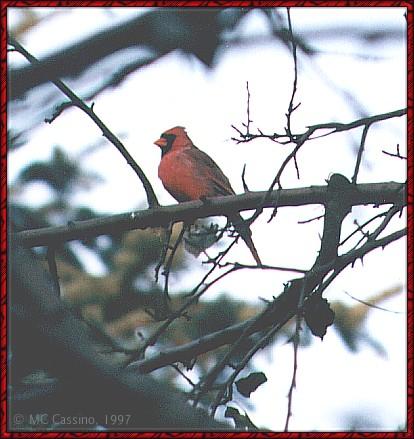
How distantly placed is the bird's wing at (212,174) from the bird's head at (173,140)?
0.65ft

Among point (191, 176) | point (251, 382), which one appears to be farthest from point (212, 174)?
point (251, 382)

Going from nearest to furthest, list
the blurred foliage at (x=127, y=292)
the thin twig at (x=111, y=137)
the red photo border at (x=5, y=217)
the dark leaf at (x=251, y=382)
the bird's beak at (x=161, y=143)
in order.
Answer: the red photo border at (x=5, y=217) < the thin twig at (x=111, y=137) < the dark leaf at (x=251, y=382) < the bird's beak at (x=161, y=143) < the blurred foliage at (x=127, y=292)

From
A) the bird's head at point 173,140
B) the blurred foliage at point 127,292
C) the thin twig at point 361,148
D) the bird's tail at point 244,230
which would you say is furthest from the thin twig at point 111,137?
the blurred foliage at point 127,292

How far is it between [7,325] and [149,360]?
3.09ft

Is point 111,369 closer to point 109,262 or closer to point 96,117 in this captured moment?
point 96,117

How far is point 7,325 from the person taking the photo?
1208mm

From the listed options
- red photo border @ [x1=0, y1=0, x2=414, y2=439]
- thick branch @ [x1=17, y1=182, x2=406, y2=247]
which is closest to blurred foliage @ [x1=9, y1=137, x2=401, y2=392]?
thick branch @ [x1=17, y1=182, x2=406, y2=247]

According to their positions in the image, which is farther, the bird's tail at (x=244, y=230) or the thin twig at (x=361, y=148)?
the thin twig at (x=361, y=148)

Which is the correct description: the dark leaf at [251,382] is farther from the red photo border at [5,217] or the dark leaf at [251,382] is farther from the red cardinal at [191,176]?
the red cardinal at [191,176]

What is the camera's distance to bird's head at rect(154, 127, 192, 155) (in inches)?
179

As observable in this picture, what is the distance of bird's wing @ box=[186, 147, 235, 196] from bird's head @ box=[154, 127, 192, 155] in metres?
0.20

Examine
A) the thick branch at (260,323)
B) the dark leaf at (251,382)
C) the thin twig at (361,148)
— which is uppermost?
the thin twig at (361,148)

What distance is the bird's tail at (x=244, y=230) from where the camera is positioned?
6.78 feet

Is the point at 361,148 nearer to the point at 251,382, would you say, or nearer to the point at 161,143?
the point at 251,382
